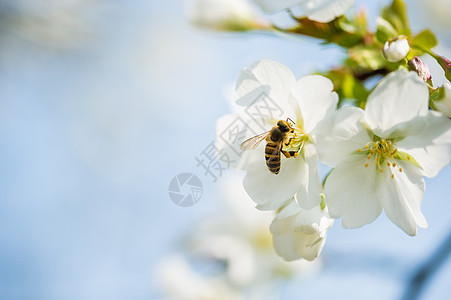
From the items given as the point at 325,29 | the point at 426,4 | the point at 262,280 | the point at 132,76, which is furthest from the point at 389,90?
the point at 132,76

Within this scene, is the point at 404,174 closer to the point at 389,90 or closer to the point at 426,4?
the point at 389,90

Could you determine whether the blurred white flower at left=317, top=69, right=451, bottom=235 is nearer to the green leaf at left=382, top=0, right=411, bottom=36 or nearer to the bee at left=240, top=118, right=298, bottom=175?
the bee at left=240, top=118, right=298, bottom=175

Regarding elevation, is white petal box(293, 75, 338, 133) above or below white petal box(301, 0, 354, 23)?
below

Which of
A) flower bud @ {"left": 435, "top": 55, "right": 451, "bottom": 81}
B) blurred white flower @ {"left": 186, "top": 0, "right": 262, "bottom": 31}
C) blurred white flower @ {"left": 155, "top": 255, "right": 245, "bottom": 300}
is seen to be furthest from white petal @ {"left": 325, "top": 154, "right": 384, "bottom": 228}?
blurred white flower @ {"left": 155, "top": 255, "right": 245, "bottom": 300}

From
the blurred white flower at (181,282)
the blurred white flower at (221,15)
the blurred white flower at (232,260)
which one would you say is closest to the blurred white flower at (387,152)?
the blurred white flower at (221,15)

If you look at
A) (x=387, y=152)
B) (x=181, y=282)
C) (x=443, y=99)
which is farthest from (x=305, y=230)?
(x=181, y=282)

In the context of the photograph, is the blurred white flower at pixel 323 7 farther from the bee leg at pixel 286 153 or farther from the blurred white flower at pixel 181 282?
the blurred white flower at pixel 181 282

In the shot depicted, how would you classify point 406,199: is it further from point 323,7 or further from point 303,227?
point 323,7
